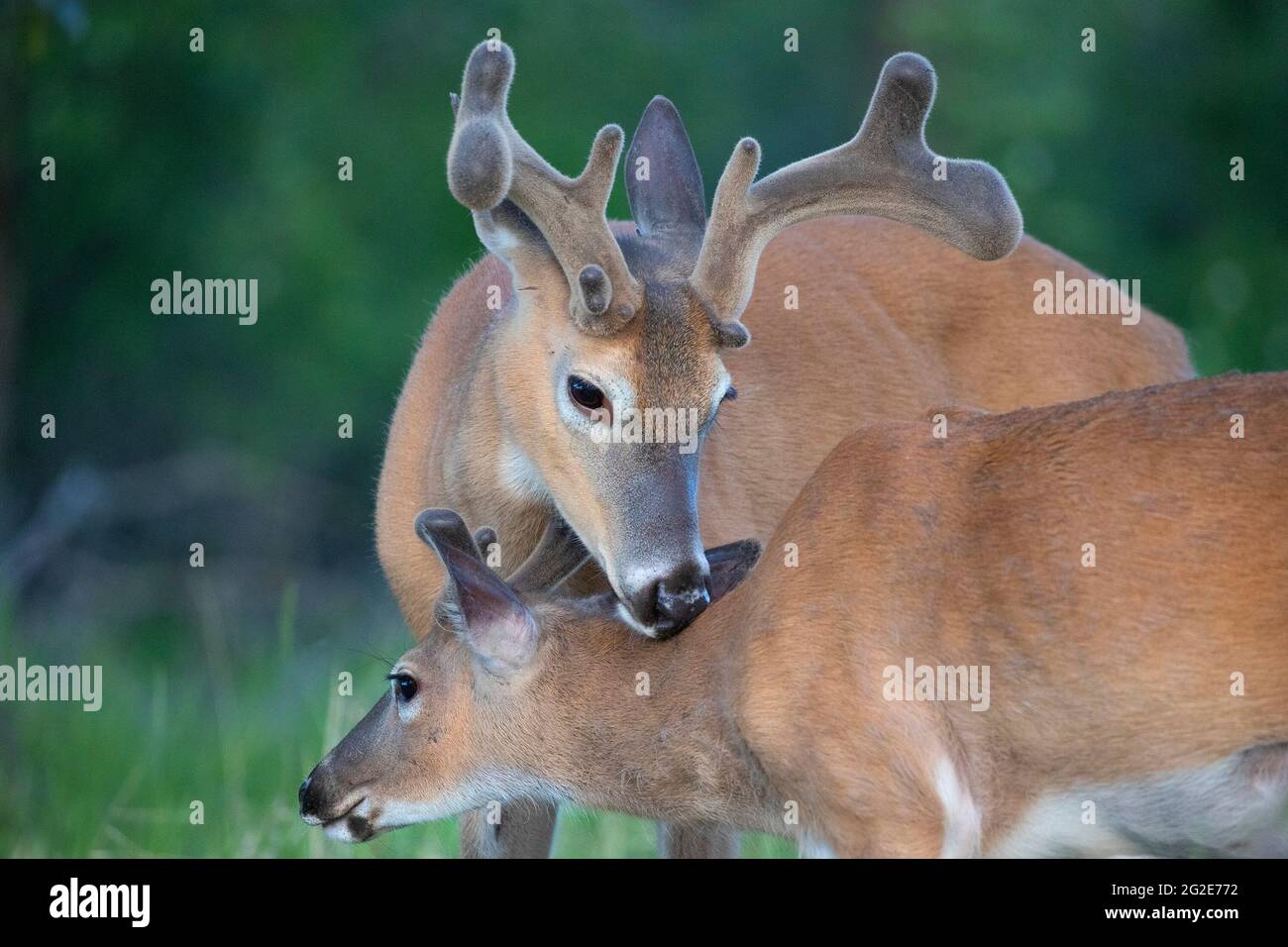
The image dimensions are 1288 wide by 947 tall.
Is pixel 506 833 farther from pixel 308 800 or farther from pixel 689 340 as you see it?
pixel 689 340

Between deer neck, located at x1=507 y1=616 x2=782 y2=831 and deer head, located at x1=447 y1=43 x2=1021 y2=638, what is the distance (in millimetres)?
142

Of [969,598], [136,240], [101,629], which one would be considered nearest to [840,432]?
[969,598]

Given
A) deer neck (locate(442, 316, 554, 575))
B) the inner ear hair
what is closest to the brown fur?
deer neck (locate(442, 316, 554, 575))

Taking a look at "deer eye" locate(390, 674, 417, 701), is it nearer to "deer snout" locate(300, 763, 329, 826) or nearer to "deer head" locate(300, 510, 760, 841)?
"deer head" locate(300, 510, 760, 841)

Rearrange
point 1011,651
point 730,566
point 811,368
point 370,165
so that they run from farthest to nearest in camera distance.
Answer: point 370,165, point 811,368, point 730,566, point 1011,651

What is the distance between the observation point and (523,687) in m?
5.97

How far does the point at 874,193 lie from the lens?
20.8ft

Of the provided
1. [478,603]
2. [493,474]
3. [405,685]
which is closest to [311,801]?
[405,685]

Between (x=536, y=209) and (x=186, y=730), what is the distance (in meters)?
5.58

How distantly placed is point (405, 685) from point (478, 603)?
39 cm

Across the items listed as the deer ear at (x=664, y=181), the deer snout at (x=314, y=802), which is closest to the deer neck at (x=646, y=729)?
the deer snout at (x=314, y=802)

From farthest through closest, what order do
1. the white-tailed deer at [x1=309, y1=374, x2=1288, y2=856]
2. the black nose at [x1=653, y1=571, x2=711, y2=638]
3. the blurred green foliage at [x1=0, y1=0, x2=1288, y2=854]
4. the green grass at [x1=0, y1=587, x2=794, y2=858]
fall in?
the blurred green foliage at [x1=0, y1=0, x2=1288, y2=854]
the green grass at [x1=0, y1=587, x2=794, y2=858]
the black nose at [x1=653, y1=571, x2=711, y2=638]
the white-tailed deer at [x1=309, y1=374, x2=1288, y2=856]

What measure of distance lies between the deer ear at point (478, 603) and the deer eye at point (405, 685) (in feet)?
0.71

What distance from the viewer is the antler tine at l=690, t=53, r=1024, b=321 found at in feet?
20.4
